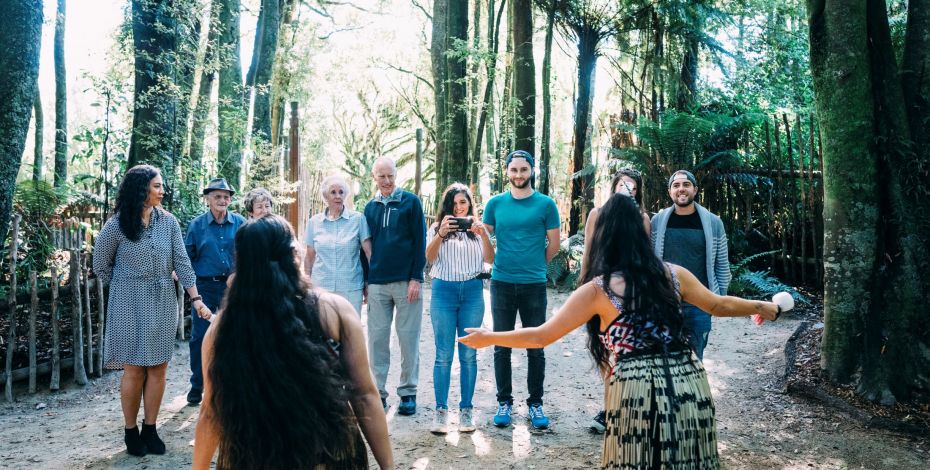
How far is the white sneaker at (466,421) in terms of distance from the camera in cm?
521

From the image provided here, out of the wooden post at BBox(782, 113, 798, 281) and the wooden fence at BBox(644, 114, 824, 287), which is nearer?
the wooden fence at BBox(644, 114, 824, 287)

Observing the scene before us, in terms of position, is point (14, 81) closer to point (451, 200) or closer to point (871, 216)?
point (451, 200)

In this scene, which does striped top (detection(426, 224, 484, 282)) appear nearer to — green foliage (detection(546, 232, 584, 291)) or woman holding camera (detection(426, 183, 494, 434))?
woman holding camera (detection(426, 183, 494, 434))

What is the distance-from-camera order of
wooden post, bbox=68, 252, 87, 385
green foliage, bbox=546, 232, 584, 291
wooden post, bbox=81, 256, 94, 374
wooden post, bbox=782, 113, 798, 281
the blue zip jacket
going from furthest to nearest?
green foliage, bbox=546, 232, 584, 291 → wooden post, bbox=782, 113, 798, 281 → wooden post, bbox=81, 256, 94, 374 → wooden post, bbox=68, 252, 87, 385 → the blue zip jacket

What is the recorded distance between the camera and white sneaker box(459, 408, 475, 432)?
521cm

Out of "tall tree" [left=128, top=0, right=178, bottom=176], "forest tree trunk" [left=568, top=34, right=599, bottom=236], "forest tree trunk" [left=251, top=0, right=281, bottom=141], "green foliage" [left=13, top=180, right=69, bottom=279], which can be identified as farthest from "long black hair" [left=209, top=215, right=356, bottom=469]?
"forest tree trunk" [left=251, top=0, right=281, bottom=141]

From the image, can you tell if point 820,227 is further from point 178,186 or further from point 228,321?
point 228,321

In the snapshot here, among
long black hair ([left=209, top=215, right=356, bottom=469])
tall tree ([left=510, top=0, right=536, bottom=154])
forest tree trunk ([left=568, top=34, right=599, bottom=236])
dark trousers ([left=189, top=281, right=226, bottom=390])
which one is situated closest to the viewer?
long black hair ([left=209, top=215, right=356, bottom=469])

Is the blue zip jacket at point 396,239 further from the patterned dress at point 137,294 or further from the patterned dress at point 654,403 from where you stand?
the patterned dress at point 654,403

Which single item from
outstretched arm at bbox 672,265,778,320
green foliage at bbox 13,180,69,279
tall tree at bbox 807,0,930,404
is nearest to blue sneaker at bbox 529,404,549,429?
outstretched arm at bbox 672,265,778,320

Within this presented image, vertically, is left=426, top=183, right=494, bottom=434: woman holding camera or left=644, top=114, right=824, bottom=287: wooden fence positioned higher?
left=644, top=114, right=824, bottom=287: wooden fence

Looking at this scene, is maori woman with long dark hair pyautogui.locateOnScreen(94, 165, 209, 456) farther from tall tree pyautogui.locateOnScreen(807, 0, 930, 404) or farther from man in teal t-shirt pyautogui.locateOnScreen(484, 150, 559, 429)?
tall tree pyautogui.locateOnScreen(807, 0, 930, 404)

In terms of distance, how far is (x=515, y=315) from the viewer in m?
5.29

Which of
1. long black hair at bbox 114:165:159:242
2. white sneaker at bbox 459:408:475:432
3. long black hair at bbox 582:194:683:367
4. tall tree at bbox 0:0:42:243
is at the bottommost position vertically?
white sneaker at bbox 459:408:475:432
